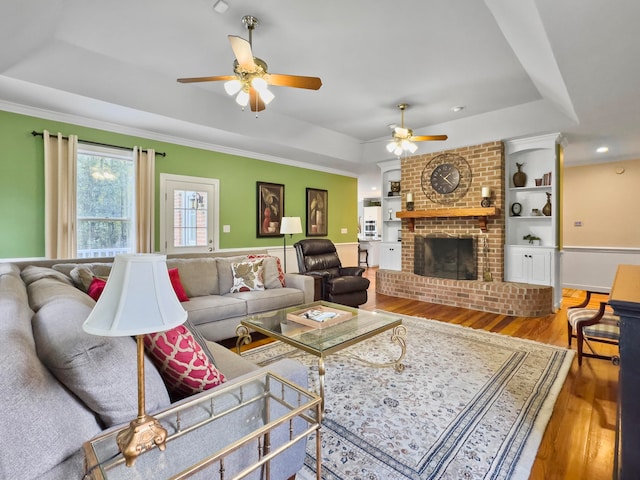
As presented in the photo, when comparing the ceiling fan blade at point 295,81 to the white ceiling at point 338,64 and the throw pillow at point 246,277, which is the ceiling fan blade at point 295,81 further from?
the throw pillow at point 246,277

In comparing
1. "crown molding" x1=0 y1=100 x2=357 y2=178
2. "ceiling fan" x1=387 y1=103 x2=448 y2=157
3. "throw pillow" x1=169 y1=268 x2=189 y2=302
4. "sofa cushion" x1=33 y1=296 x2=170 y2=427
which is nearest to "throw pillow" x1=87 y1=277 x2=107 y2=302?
"throw pillow" x1=169 y1=268 x2=189 y2=302

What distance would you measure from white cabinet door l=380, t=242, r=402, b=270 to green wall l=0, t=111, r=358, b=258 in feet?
3.66

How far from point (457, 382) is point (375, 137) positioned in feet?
15.3

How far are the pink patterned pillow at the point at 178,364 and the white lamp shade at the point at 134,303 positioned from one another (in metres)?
0.41

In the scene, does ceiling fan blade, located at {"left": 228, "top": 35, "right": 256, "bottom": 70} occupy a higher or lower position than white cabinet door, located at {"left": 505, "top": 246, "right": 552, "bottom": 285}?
higher

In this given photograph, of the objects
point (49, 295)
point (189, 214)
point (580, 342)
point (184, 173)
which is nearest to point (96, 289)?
point (49, 295)

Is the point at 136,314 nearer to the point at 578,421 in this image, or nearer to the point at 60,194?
the point at 578,421

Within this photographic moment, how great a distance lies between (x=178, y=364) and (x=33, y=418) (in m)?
0.48

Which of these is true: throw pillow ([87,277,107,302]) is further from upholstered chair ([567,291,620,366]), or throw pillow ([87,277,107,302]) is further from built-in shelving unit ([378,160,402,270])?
built-in shelving unit ([378,160,402,270])

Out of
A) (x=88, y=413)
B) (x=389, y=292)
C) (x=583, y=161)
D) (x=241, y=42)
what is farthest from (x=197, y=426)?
(x=583, y=161)

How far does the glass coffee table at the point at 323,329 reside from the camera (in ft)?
7.11

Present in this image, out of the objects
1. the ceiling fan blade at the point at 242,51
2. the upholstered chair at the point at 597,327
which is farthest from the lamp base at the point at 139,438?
the upholstered chair at the point at 597,327

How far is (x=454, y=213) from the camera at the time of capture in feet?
16.9

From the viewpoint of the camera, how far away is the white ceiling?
7.58 ft
